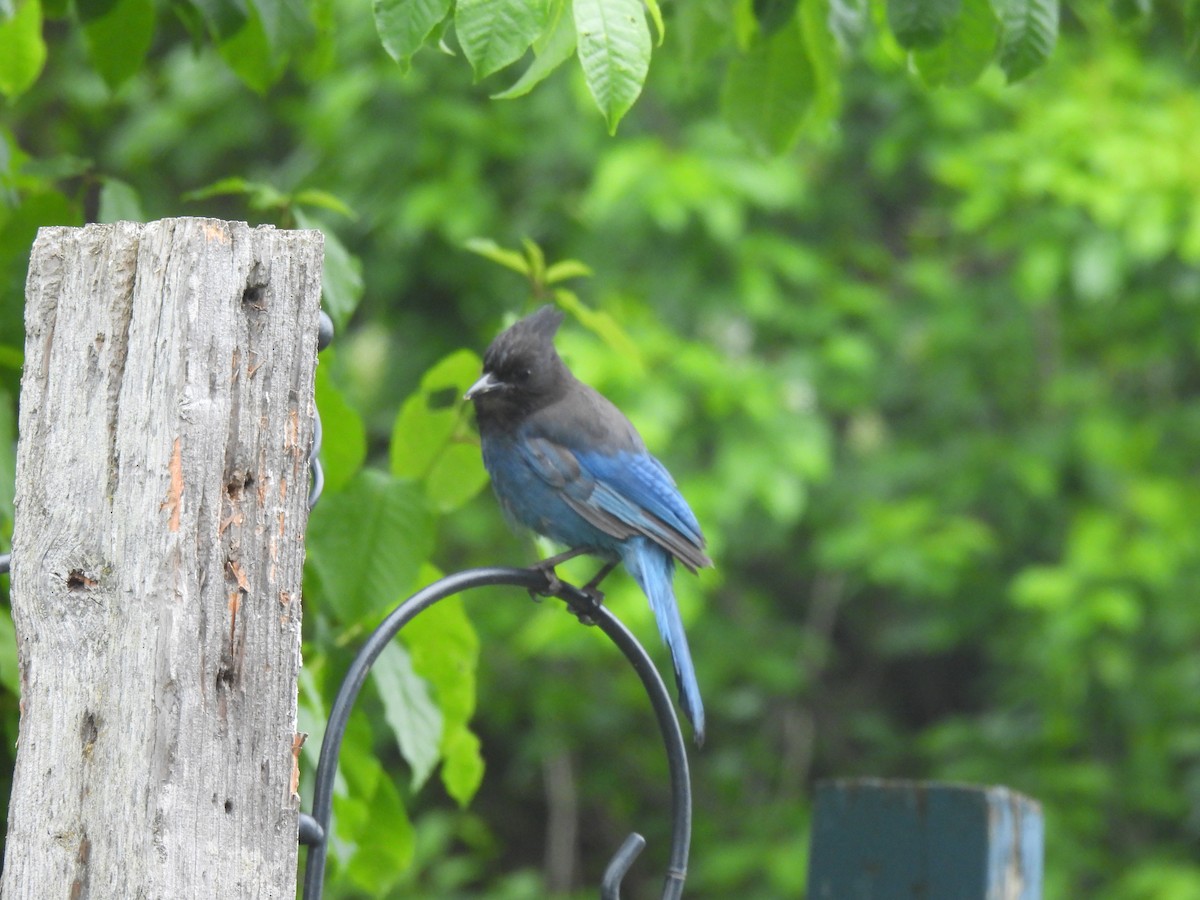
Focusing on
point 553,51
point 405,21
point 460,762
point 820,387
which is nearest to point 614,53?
point 553,51

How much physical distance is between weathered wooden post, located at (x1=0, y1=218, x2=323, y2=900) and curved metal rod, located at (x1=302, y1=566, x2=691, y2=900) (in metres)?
0.16

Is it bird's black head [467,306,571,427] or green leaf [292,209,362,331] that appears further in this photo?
bird's black head [467,306,571,427]

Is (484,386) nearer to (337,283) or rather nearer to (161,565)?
(337,283)

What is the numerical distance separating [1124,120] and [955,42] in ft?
11.2

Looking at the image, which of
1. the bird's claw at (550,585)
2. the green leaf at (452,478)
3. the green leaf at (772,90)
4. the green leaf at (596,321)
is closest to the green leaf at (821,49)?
the green leaf at (772,90)

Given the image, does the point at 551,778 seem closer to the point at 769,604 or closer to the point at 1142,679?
the point at 769,604

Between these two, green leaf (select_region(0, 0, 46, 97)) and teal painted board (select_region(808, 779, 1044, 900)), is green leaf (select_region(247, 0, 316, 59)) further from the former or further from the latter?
teal painted board (select_region(808, 779, 1044, 900))

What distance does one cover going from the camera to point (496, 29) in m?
1.65

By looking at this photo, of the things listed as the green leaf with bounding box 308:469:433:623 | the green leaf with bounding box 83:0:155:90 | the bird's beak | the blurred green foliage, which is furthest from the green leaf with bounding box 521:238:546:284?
the blurred green foliage

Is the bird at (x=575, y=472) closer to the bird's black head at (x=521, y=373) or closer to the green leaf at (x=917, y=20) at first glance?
the bird's black head at (x=521, y=373)

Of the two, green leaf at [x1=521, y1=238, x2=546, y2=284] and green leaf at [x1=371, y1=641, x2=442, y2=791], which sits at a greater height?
green leaf at [x1=521, y1=238, x2=546, y2=284]

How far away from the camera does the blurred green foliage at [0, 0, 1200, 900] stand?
212 inches

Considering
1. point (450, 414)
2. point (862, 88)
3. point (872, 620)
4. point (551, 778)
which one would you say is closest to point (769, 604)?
point (872, 620)

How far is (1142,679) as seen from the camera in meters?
5.86
